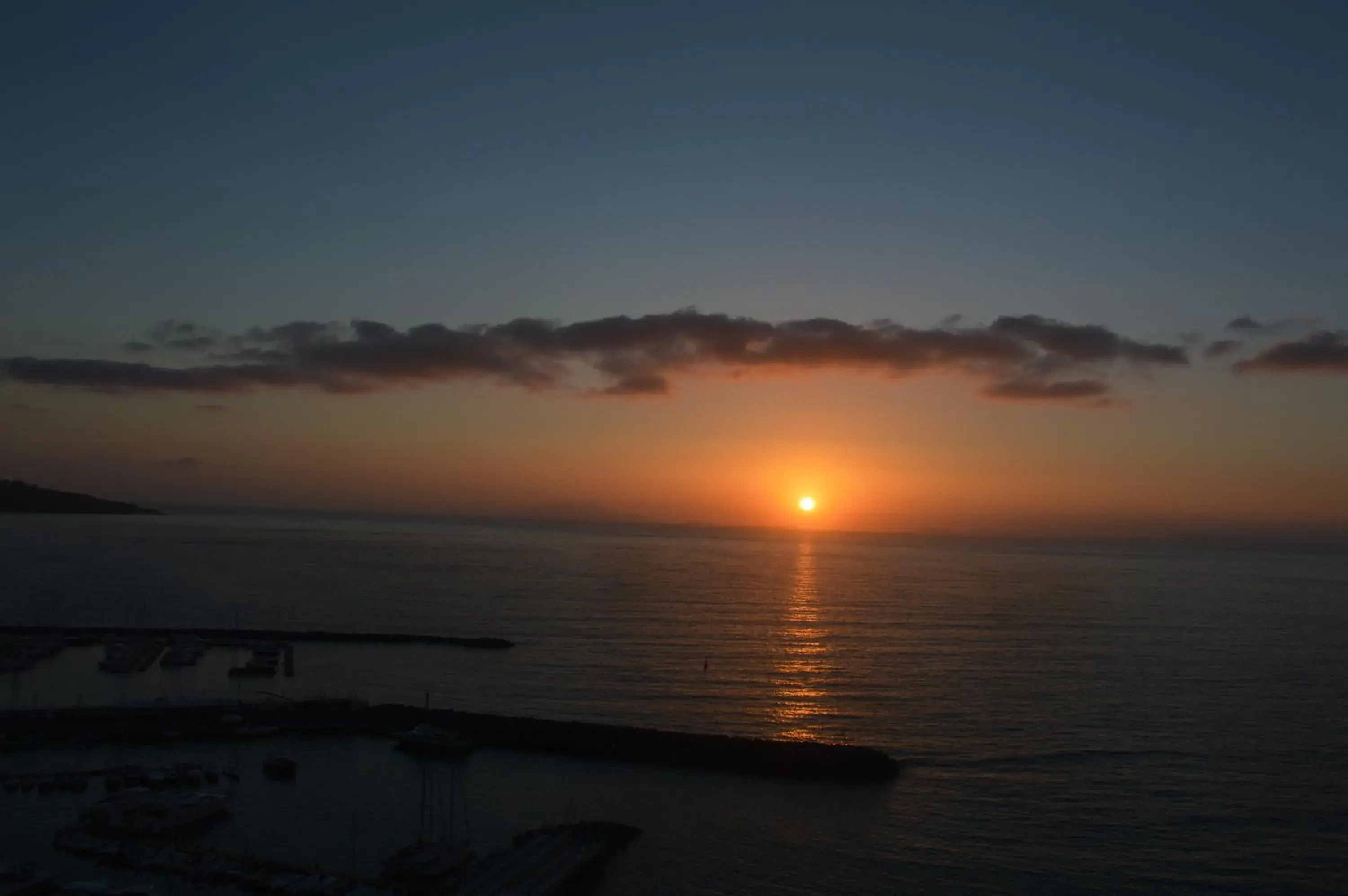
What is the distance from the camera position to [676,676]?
155 feet

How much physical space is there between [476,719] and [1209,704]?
3181 centimetres

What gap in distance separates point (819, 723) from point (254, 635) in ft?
117

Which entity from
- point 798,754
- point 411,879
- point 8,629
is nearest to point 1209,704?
point 798,754

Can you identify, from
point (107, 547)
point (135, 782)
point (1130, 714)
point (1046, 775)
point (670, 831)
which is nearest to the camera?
point (670, 831)

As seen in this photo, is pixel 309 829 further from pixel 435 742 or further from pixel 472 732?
pixel 472 732

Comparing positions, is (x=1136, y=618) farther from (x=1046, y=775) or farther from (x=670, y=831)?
(x=670, y=831)

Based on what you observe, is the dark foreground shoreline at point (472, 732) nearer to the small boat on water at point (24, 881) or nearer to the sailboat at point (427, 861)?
the sailboat at point (427, 861)

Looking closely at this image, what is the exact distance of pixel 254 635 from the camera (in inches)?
2245

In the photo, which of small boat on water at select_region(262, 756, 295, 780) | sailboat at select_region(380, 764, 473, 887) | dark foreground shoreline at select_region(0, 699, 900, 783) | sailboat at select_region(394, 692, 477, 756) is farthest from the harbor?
dark foreground shoreline at select_region(0, 699, 900, 783)

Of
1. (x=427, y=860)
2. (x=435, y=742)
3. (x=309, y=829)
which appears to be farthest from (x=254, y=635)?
(x=427, y=860)

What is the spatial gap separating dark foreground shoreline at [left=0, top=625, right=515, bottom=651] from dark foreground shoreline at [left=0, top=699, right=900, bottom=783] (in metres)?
18.8

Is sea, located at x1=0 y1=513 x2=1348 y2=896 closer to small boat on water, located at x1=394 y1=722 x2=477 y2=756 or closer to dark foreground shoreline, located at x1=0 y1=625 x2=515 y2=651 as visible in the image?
small boat on water, located at x1=394 y1=722 x2=477 y2=756

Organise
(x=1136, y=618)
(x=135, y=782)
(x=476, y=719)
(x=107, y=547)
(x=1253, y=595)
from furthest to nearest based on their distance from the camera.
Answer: (x=107, y=547), (x=1253, y=595), (x=1136, y=618), (x=476, y=719), (x=135, y=782)

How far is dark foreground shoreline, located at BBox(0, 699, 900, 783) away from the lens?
32281 millimetres
